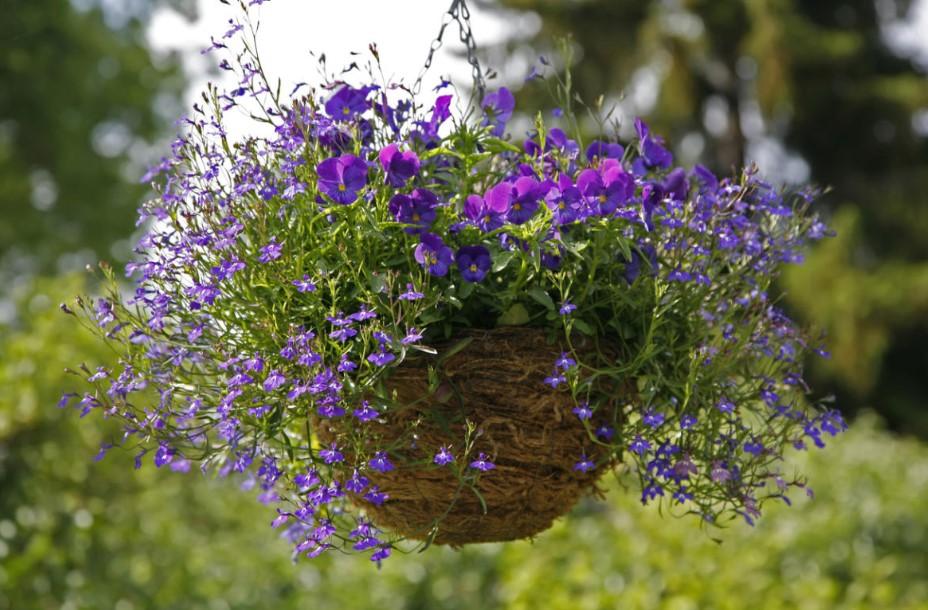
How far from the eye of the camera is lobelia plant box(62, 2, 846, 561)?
4.74 feet

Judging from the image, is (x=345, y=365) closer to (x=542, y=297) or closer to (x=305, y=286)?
(x=305, y=286)

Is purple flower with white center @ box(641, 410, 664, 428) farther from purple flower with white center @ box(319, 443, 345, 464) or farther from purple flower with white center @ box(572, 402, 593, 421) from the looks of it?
purple flower with white center @ box(319, 443, 345, 464)

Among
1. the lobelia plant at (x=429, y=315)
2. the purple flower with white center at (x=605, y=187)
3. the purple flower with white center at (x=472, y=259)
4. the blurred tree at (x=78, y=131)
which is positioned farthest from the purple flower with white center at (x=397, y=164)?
the blurred tree at (x=78, y=131)

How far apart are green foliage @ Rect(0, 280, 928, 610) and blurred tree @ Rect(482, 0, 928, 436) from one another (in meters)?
Answer: 6.26

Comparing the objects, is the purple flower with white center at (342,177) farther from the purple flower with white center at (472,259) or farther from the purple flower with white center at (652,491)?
the purple flower with white center at (652,491)

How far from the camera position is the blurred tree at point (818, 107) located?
414 inches

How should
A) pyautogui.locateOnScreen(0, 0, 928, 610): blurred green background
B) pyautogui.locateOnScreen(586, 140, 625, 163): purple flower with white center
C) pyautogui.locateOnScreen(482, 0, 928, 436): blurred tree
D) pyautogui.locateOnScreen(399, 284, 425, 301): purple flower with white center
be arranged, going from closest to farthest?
pyautogui.locateOnScreen(399, 284, 425, 301): purple flower with white center, pyautogui.locateOnScreen(586, 140, 625, 163): purple flower with white center, pyautogui.locateOnScreen(0, 0, 928, 610): blurred green background, pyautogui.locateOnScreen(482, 0, 928, 436): blurred tree

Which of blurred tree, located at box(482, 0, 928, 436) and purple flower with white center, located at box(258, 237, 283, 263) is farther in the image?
blurred tree, located at box(482, 0, 928, 436)

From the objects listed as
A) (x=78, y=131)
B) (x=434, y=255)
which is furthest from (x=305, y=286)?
(x=78, y=131)

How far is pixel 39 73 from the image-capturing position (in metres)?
12.7

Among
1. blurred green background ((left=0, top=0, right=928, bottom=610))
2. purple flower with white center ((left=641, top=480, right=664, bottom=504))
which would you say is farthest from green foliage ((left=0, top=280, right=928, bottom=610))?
purple flower with white center ((left=641, top=480, right=664, bottom=504))

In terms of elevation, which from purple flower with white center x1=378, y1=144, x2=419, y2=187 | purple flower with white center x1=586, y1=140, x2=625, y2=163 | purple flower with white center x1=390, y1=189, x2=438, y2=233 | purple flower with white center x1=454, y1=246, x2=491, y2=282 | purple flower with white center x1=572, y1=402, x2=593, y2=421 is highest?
purple flower with white center x1=586, y1=140, x2=625, y2=163

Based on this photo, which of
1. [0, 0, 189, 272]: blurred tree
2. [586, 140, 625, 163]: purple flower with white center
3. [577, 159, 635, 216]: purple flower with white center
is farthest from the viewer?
[0, 0, 189, 272]: blurred tree

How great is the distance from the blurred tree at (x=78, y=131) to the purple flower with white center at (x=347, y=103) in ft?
38.1
